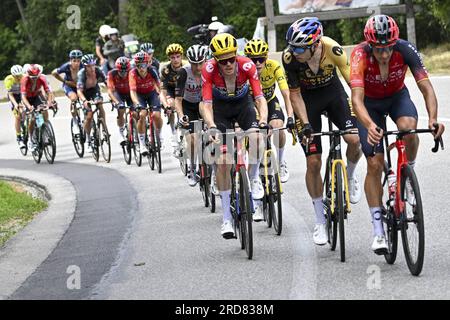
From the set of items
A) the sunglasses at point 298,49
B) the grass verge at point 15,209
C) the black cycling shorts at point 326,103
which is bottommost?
the grass verge at point 15,209

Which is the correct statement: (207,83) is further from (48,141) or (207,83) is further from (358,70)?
(48,141)

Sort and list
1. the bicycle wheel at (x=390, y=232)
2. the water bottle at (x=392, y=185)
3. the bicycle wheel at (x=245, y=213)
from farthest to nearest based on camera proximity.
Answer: the bicycle wheel at (x=245, y=213) → the water bottle at (x=392, y=185) → the bicycle wheel at (x=390, y=232)

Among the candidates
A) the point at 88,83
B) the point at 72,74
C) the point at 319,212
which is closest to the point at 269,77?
the point at 319,212

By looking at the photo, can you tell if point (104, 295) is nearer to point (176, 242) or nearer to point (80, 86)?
point (176, 242)

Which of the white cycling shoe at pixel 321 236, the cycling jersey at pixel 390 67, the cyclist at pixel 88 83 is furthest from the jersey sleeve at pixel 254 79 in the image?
the cyclist at pixel 88 83

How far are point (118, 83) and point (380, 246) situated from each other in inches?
435

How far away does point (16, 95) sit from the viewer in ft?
80.4

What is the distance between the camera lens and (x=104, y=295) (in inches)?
335

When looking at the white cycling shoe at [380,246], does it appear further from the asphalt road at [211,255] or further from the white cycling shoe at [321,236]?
the white cycling shoe at [321,236]

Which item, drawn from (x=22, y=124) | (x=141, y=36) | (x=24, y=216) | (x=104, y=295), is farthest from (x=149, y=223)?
(x=141, y=36)

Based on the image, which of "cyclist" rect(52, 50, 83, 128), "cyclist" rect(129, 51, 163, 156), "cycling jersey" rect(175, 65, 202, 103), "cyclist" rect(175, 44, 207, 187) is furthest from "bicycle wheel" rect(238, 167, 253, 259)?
"cyclist" rect(52, 50, 83, 128)

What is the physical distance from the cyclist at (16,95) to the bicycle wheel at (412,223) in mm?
15695

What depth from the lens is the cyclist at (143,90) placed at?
17828 mm

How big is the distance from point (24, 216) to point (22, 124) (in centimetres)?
881
